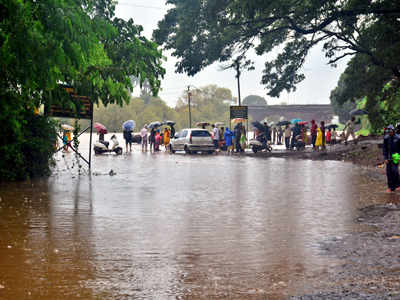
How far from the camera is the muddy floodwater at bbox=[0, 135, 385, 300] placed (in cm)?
662

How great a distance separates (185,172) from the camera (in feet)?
79.8

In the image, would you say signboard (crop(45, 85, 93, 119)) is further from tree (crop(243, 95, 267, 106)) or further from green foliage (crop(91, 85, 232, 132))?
tree (crop(243, 95, 267, 106))

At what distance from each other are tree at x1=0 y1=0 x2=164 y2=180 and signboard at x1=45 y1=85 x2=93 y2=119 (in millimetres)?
1017

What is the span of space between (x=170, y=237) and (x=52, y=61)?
3.41 m

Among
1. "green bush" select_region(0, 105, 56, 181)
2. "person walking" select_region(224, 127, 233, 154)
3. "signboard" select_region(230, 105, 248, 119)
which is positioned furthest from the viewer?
"signboard" select_region(230, 105, 248, 119)

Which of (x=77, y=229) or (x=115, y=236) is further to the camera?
(x=77, y=229)

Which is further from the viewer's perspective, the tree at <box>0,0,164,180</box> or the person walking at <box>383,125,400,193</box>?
the person walking at <box>383,125,400,193</box>

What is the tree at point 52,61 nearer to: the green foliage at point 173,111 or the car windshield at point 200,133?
the car windshield at point 200,133

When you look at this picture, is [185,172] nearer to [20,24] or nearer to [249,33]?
[249,33]

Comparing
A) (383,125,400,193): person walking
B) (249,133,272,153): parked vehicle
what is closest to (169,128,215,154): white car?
(249,133,272,153): parked vehicle

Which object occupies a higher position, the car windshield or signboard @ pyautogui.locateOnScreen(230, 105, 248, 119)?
signboard @ pyautogui.locateOnScreen(230, 105, 248, 119)

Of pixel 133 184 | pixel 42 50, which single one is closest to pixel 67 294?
pixel 42 50

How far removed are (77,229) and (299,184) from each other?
976 centimetres

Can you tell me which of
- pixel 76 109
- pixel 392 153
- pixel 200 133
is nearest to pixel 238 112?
pixel 200 133
